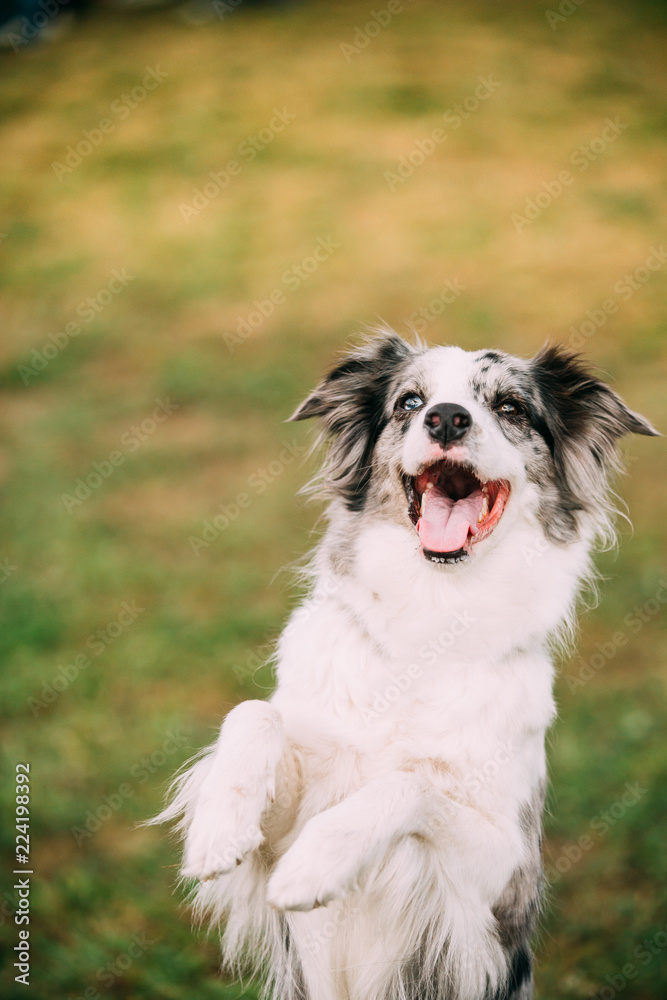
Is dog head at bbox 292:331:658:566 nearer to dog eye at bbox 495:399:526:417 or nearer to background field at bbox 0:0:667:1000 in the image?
dog eye at bbox 495:399:526:417

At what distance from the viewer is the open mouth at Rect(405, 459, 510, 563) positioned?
265 centimetres

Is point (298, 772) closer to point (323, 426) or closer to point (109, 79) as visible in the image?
point (323, 426)

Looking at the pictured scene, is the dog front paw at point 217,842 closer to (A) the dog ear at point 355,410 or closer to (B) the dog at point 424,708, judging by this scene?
(B) the dog at point 424,708

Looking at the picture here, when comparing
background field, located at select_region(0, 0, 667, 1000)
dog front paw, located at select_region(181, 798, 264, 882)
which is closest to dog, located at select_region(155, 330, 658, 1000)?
dog front paw, located at select_region(181, 798, 264, 882)

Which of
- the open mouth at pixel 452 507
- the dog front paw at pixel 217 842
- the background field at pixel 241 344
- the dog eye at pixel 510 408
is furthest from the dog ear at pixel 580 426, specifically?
the background field at pixel 241 344

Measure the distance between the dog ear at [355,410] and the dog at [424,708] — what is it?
27 millimetres

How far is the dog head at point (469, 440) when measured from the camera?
2756 mm

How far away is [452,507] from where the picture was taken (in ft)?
9.11

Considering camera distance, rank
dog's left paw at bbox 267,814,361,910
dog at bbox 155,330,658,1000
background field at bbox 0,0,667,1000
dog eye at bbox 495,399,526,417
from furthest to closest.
Answer: background field at bbox 0,0,667,1000 < dog eye at bbox 495,399,526,417 < dog at bbox 155,330,658,1000 < dog's left paw at bbox 267,814,361,910

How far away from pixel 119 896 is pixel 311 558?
2.20 m

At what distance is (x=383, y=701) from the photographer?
2.77 m

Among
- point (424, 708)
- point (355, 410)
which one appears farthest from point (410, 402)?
point (424, 708)

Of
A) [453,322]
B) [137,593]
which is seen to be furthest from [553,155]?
[137,593]

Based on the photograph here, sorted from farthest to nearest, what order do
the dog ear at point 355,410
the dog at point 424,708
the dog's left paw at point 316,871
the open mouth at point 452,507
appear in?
1. the dog ear at point 355,410
2. the open mouth at point 452,507
3. the dog at point 424,708
4. the dog's left paw at point 316,871
